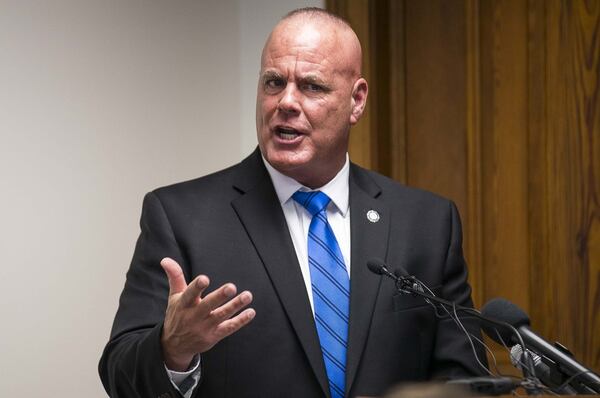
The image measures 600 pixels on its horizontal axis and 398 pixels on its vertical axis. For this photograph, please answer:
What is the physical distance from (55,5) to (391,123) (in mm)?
1197

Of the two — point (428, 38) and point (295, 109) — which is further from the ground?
point (428, 38)

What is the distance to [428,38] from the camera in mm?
3490

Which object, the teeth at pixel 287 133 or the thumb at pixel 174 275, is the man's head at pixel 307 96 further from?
the thumb at pixel 174 275

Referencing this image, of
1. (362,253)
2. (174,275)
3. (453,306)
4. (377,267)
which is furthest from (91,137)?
(453,306)

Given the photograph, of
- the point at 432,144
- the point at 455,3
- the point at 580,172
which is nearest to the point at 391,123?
the point at 432,144

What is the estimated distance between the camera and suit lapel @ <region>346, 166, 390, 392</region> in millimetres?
2324

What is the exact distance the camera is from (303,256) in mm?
2412

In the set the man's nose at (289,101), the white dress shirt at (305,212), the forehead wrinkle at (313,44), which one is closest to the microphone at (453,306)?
the white dress shirt at (305,212)

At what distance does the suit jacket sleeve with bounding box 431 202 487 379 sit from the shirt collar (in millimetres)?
310

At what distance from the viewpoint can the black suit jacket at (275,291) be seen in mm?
2275

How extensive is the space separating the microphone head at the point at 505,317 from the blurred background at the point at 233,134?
57.0 inches

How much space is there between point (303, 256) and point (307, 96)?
0.39 metres

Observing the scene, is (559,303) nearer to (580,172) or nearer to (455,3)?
(580,172)

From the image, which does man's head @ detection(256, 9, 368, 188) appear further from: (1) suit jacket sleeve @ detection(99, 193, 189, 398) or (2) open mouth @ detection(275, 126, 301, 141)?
(1) suit jacket sleeve @ detection(99, 193, 189, 398)
